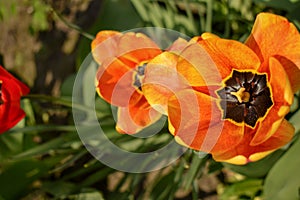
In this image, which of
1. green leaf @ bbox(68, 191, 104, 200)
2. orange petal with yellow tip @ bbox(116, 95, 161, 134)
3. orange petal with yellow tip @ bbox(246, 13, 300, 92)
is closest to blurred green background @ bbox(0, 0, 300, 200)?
green leaf @ bbox(68, 191, 104, 200)

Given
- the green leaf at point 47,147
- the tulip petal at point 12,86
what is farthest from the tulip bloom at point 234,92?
the green leaf at point 47,147

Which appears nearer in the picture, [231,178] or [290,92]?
[290,92]

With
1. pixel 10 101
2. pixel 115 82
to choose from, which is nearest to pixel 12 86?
pixel 10 101

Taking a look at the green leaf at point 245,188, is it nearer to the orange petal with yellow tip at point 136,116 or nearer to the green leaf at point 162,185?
the green leaf at point 162,185

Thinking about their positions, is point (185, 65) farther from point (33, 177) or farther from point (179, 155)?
point (33, 177)

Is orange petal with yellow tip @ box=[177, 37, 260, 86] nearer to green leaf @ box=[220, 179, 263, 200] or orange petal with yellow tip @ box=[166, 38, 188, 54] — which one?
orange petal with yellow tip @ box=[166, 38, 188, 54]

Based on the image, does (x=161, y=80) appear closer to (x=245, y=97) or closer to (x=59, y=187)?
(x=245, y=97)

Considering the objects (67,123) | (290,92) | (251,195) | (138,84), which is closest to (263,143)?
(290,92)
